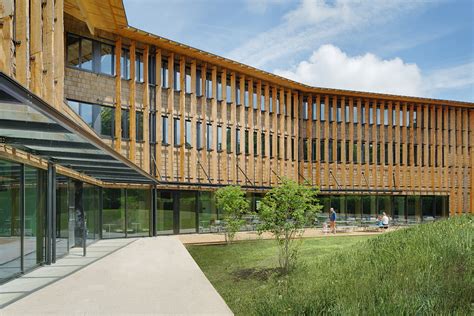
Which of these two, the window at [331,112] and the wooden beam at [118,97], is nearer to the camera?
the wooden beam at [118,97]

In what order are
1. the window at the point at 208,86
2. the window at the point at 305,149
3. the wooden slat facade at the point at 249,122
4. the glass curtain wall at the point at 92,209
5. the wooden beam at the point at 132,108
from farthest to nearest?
the window at the point at 305,149
the window at the point at 208,86
the wooden beam at the point at 132,108
the wooden slat facade at the point at 249,122
the glass curtain wall at the point at 92,209

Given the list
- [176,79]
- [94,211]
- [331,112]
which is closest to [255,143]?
[176,79]

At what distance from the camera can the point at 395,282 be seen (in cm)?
886

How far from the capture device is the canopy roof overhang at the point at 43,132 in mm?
6512

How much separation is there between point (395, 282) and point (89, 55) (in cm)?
2051

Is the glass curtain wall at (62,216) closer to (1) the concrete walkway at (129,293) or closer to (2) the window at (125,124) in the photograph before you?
(1) the concrete walkway at (129,293)

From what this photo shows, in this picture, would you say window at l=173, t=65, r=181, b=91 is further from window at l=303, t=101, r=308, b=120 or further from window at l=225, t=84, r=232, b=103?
window at l=303, t=101, r=308, b=120

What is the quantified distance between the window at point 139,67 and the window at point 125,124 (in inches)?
83.0

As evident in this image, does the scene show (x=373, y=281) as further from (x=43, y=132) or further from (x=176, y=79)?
(x=176, y=79)

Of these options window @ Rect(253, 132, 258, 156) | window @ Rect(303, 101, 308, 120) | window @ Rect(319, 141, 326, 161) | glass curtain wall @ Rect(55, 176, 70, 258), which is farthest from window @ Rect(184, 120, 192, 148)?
window @ Rect(319, 141, 326, 161)

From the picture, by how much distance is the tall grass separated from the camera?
7281mm

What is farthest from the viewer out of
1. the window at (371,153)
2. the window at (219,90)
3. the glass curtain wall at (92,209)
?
the window at (371,153)

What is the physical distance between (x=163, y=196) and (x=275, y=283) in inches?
653

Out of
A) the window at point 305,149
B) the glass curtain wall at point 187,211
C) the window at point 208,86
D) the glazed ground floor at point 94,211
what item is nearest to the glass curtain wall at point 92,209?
the glazed ground floor at point 94,211
